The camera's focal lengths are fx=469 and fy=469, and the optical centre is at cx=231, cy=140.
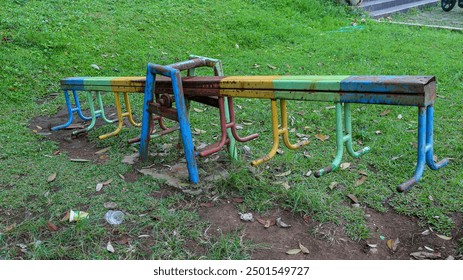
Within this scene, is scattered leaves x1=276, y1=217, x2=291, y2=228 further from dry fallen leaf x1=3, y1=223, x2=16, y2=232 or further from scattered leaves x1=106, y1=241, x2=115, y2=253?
dry fallen leaf x1=3, y1=223, x2=16, y2=232

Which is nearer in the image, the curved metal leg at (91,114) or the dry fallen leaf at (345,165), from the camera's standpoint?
the dry fallen leaf at (345,165)

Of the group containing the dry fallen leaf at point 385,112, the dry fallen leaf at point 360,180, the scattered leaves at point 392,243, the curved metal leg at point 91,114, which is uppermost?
the curved metal leg at point 91,114

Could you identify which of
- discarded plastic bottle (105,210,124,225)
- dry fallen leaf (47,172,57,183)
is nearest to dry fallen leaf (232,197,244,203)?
discarded plastic bottle (105,210,124,225)

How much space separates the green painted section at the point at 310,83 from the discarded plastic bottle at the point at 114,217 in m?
1.24

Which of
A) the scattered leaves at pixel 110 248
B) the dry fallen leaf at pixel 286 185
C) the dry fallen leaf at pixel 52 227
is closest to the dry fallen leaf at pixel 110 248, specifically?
the scattered leaves at pixel 110 248

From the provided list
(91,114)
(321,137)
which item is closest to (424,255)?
(321,137)

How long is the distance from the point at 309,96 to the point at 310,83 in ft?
0.26

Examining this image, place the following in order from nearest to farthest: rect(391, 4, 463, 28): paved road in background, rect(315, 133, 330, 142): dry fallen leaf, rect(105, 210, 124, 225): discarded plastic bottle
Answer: rect(105, 210, 124, 225): discarded plastic bottle, rect(315, 133, 330, 142): dry fallen leaf, rect(391, 4, 463, 28): paved road in background

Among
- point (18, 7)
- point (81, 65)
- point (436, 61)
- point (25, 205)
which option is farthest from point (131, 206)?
point (18, 7)

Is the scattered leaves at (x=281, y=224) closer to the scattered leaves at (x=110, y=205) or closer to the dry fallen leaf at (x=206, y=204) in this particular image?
the dry fallen leaf at (x=206, y=204)

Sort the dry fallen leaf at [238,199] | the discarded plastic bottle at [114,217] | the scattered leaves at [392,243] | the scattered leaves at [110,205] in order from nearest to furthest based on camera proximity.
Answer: the scattered leaves at [392,243]
the discarded plastic bottle at [114,217]
the scattered leaves at [110,205]
the dry fallen leaf at [238,199]

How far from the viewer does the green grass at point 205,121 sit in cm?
283

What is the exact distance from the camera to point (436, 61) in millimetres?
6547

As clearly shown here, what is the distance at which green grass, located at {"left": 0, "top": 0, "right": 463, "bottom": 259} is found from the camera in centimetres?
283
